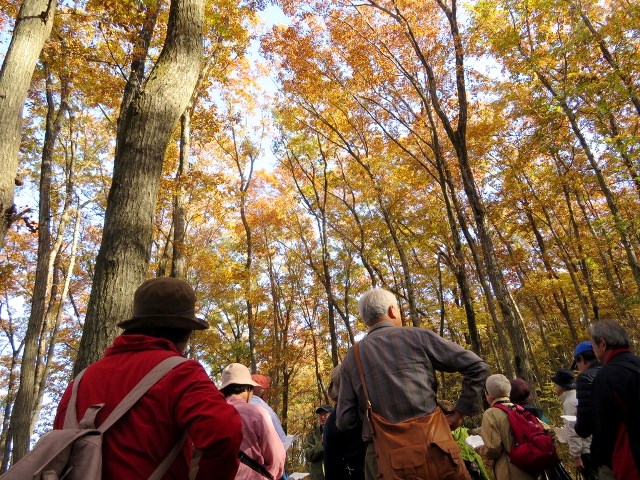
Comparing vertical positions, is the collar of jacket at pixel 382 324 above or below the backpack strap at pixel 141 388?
above

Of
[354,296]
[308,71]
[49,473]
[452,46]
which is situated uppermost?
[308,71]

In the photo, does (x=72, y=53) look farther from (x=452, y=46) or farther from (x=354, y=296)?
(x=354, y=296)

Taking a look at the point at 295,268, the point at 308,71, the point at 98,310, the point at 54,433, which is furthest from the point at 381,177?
the point at 54,433

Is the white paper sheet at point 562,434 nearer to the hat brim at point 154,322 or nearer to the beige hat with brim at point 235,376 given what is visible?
the beige hat with brim at point 235,376

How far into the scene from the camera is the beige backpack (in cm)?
113

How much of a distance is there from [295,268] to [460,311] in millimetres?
9379

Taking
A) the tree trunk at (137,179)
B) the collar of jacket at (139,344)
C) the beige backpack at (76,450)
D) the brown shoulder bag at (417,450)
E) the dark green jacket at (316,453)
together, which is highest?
the tree trunk at (137,179)

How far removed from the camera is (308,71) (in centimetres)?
1283

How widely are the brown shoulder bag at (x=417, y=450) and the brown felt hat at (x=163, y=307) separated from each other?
3.56ft

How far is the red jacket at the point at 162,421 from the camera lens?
1.26 meters

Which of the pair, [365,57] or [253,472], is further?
[365,57]

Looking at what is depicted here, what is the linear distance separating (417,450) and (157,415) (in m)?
1.22

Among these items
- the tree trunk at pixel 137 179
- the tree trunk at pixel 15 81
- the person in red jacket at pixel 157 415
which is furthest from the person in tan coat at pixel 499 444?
the tree trunk at pixel 15 81

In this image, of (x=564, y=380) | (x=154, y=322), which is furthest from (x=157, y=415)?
(x=564, y=380)
